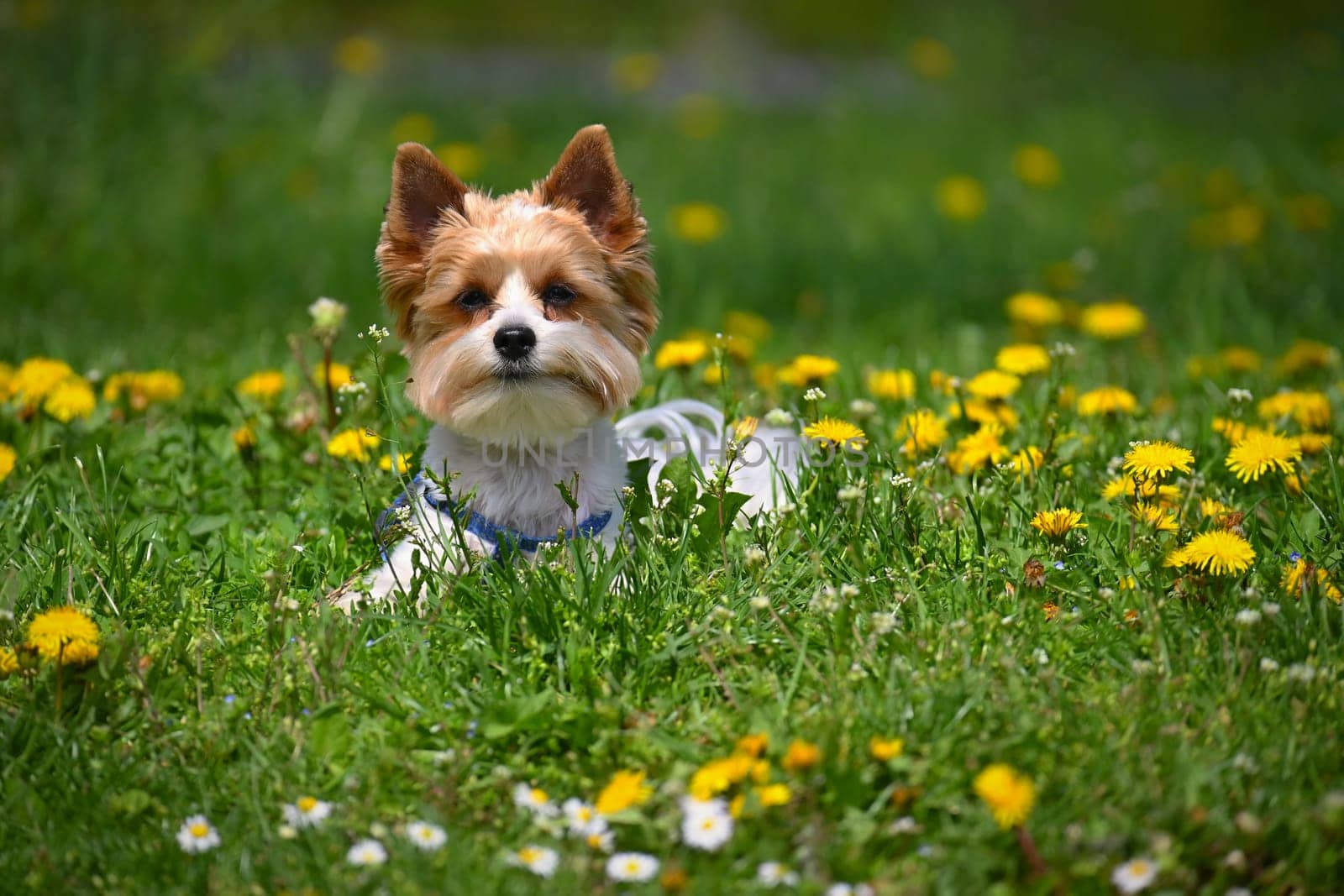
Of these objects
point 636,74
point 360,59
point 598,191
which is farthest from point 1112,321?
point 360,59

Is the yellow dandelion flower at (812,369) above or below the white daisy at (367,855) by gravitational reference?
above

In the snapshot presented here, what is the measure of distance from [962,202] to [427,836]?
6.04 metres

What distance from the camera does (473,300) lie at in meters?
3.34

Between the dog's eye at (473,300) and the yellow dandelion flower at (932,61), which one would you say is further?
the yellow dandelion flower at (932,61)

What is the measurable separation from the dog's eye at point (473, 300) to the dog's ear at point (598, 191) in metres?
0.33

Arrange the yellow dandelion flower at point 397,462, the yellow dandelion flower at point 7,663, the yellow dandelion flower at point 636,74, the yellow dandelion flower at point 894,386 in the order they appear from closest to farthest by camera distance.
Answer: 1. the yellow dandelion flower at point 7,663
2. the yellow dandelion flower at point 397,462
3. the yellow dandelion flower at point 894,386
4. the yellow dandelion flower at point 636,74

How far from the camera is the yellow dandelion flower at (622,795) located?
246cm

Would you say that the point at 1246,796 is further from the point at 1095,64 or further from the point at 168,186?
the point at 1095,64

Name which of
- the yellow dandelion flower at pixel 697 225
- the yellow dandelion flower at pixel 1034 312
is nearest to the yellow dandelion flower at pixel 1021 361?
the yellow dandelion flower at pixel 1034 312

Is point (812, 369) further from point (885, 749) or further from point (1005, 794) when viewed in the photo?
point (1005, 794)

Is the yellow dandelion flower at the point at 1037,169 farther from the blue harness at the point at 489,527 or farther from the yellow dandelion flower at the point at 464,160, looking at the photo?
the blue harness at the point at 489,527

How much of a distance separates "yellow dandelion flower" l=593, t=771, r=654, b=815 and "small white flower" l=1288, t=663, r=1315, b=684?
1297 millimetres

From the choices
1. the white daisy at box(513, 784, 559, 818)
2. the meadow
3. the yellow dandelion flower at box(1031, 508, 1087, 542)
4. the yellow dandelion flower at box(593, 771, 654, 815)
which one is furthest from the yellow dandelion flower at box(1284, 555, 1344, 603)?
the white daisy at box(513, 784, 559, 818)

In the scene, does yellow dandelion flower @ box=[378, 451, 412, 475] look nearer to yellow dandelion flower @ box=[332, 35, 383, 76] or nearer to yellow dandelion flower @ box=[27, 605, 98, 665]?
yellow dandelion flower @ box=[27, 605, 98, 665]
